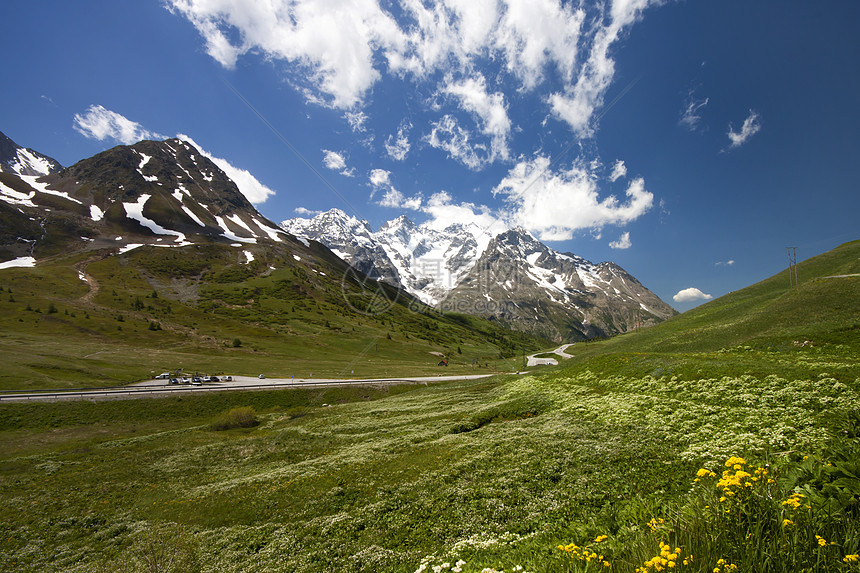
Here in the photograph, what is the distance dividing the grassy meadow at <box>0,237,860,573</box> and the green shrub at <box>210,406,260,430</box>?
9.69 metres

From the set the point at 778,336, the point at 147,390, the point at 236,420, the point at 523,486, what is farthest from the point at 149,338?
the point at 778,336

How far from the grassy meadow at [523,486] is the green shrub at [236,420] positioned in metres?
9.69

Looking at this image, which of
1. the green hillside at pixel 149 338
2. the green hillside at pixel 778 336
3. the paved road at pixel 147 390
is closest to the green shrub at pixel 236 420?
the paved road at pixel 147 390

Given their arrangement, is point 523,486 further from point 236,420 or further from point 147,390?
point 147,390

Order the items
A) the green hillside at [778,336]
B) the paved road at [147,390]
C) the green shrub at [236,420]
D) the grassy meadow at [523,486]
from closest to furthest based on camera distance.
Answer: the grassy meadow at [523,486] < the green hillside at [778,336] < the green shrub at [236,420] < the paved road at [147,390]

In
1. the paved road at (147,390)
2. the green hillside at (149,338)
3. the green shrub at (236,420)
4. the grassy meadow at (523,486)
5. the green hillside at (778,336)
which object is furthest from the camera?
the green hillside at (149,338)

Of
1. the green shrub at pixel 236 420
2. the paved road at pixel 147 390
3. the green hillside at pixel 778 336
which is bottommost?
the green shrub at pixel 236 420

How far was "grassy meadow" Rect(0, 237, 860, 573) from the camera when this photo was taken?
619 centimetres

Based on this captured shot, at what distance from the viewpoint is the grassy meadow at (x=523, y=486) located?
619 centimetres

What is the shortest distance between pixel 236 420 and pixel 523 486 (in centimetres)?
4904

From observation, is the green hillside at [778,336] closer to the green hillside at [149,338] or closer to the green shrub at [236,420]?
the green shrub at [236,420]

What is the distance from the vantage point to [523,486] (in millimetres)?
15117

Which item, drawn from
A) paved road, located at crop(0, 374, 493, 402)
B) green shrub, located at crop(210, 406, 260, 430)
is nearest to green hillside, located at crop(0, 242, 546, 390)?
paved road, located at crop(0, 374, 493, 402)

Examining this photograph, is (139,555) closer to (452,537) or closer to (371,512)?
(371,512)
